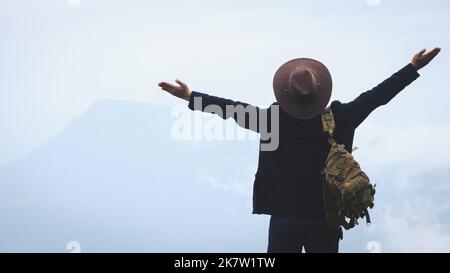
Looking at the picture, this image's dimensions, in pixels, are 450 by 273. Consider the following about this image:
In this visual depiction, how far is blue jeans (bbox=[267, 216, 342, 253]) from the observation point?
16.6 feet

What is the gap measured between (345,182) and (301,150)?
0.48m

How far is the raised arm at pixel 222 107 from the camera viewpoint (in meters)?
5.16

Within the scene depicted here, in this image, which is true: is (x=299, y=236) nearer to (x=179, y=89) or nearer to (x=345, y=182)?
(x=345, y=182)

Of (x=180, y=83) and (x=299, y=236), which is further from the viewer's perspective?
(x=180, y=83)

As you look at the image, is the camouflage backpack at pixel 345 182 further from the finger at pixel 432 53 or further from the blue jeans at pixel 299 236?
the finger at pixel 432 53

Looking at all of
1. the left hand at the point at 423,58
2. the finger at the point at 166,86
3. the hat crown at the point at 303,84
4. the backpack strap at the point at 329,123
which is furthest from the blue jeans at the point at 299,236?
the left hand at the point at 423,58

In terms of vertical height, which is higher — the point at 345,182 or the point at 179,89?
the point at 179,89

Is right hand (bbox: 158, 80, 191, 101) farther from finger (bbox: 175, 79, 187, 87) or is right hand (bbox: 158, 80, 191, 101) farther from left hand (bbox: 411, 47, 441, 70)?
left hand (bbox: 411, 47, 441, 70)

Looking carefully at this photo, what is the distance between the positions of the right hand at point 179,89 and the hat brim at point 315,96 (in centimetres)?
80

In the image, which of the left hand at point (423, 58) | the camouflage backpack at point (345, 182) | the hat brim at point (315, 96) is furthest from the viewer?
the left hand at point (423, 58)

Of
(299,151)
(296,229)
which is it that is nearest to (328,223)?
(296,229)

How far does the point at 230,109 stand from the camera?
518cm

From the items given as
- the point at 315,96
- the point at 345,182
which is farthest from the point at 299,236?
the point at 315,96
